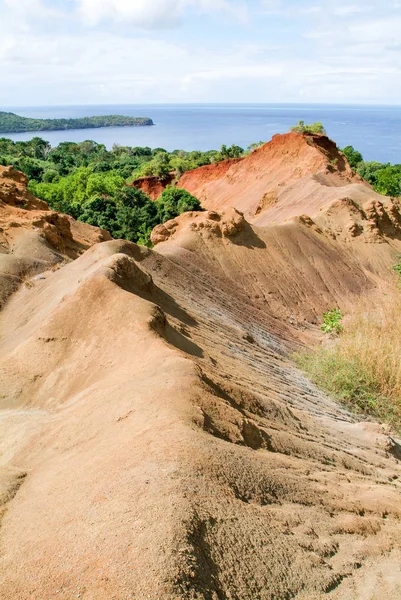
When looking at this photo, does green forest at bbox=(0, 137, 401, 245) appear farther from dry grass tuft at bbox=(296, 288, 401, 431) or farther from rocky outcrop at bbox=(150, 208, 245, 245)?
dry grass tuft at bbox=(296, 288, 401, 431)

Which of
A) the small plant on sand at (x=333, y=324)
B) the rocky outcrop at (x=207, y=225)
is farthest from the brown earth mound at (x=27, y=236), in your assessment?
the small plant on sand at (x=333, y=324)

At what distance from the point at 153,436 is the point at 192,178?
4678 centimetres

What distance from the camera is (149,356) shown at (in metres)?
8.33

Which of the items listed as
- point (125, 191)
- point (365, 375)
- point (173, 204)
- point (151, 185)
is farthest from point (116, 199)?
point (365, 375)

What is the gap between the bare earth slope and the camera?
4258 mm

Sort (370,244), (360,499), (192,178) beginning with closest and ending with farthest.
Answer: (360,499), (370,244), (192,178)

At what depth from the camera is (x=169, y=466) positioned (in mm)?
5152

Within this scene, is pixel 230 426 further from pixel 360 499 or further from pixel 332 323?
pixel 332 323

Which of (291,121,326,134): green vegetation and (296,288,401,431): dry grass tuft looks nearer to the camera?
(296,288,401,431): dry grass tuft

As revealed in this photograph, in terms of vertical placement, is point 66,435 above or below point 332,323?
above

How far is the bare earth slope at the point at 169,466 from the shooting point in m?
4.26

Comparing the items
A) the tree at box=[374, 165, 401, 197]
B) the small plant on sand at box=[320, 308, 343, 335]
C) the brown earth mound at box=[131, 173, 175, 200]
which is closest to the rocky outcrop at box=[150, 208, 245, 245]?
the small plant on sand at box=[320, 308, 343, 335]

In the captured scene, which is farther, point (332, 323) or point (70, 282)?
point (332, 323)

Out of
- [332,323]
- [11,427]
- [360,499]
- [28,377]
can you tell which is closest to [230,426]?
[360,499]
